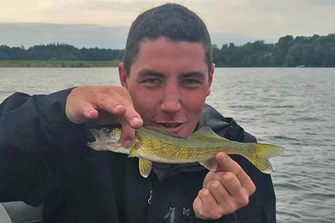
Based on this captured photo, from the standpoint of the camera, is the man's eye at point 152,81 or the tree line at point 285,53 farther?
the tree line at point 285,53

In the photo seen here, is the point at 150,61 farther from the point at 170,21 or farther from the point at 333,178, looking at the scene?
the point at 333,178

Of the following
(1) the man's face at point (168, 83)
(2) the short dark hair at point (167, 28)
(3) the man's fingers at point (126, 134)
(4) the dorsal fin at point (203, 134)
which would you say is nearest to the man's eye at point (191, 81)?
(1) the man's face at point (168, 83)

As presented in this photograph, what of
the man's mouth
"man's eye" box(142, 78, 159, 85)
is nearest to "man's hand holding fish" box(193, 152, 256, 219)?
the man's mouth

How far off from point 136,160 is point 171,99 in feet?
1.96

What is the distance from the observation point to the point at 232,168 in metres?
2.84

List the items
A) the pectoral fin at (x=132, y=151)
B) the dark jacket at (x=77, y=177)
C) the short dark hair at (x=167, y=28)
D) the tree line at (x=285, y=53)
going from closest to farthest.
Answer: the pectoral fin at (x=132, y=151) < the dark jacket at (x=77, y=177) < the short dark hair at (x=167, y=28) < the tree line at (x=285, y=53)

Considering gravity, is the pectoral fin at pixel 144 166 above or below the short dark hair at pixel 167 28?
below

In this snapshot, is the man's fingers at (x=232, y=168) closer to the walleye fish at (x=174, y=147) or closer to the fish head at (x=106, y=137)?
the walleye fish at (x=174, y=147)

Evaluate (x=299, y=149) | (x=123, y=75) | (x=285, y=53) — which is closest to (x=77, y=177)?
(x=123, y=75)

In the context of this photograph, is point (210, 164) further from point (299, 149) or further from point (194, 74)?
point (299, 149)

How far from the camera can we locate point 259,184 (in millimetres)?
3801

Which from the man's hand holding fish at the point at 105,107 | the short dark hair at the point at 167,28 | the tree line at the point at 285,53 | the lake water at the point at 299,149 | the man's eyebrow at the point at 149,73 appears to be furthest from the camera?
the tree line at the point at 285,53

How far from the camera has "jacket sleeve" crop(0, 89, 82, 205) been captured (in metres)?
2.56

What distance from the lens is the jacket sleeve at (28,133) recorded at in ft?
8.40
